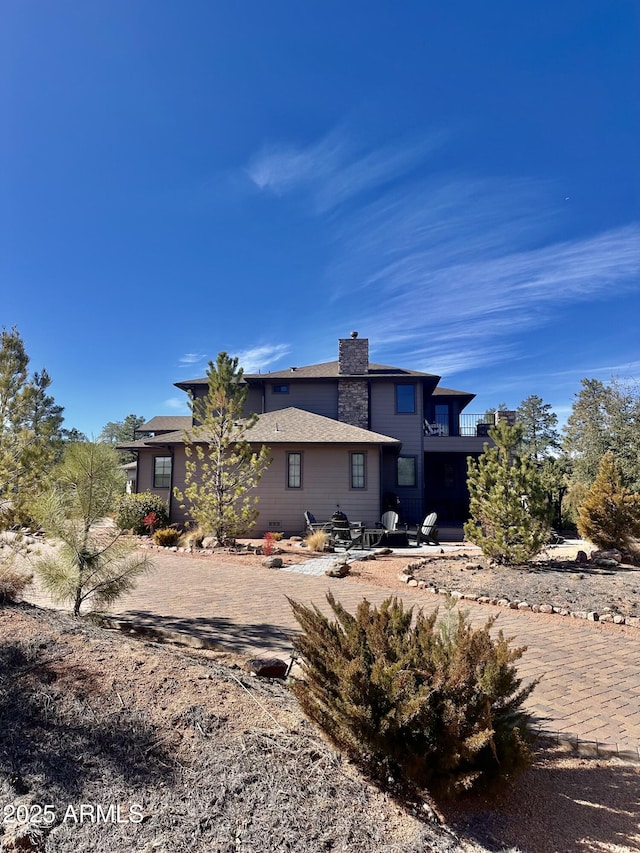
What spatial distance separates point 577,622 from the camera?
6434 mm

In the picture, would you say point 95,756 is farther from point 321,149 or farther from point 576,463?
point 576,463

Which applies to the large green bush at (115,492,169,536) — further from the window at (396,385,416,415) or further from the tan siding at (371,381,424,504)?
the window at (396,385,416,415)

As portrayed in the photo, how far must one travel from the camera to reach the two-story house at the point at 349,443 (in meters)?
16.7

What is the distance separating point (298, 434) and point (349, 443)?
78.2 inches

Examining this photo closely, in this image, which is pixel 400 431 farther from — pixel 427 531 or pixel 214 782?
pixel 214 782

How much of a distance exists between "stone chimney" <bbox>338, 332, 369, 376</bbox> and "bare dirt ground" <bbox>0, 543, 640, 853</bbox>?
18.8m

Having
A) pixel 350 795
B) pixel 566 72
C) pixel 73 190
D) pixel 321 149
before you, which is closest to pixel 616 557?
pixel 566 72

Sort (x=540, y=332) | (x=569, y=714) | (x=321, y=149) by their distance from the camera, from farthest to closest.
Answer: (x=540, y=332) < (x=321, y=149) < (x=569, y=714)

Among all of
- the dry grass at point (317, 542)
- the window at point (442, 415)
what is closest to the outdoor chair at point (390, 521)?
the dry grass at point (317, 542)

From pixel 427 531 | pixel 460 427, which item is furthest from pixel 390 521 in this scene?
pixel 460 427

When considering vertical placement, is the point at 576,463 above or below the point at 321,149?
below

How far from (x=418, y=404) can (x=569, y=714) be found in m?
17.8

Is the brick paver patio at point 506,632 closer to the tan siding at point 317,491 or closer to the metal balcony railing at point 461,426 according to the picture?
the tan siding at point 317,491

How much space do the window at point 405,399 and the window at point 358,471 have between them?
16.5 feet
